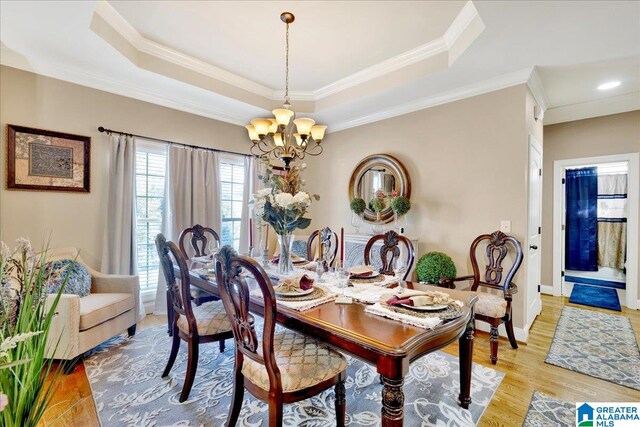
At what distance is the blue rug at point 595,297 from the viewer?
4172 mm

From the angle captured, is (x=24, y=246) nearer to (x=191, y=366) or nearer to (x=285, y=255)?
(x=191, y=366)

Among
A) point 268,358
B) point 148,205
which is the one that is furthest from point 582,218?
point 148,205

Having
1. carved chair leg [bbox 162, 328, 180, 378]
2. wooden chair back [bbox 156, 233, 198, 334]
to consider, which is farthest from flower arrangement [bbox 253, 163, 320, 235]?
carved chair leg [bbox 162, 328, 180, 378]

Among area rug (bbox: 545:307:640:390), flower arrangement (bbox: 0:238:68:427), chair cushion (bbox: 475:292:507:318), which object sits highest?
flower arrangement (bbox: 0:238:68:427)

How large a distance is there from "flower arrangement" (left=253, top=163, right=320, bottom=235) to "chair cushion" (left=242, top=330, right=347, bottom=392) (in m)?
0.83

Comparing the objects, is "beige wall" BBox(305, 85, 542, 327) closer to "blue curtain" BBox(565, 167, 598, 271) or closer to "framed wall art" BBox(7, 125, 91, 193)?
"blue curtain" BBox(565, 167, 598, 271)

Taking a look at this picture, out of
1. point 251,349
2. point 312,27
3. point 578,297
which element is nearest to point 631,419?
point 251,349

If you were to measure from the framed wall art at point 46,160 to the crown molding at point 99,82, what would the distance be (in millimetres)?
570

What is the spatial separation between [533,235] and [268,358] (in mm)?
3344

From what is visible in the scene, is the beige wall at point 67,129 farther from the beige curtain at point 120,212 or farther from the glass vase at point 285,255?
the glass vase at point 285,255

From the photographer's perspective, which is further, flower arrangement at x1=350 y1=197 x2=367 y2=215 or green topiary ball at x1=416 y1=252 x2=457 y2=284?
flower arrangement at x1=350 y1=197 x2=367 y2=215

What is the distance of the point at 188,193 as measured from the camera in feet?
12.6

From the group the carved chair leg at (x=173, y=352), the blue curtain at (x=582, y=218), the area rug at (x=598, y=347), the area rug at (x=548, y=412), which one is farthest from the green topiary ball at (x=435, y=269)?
the blue curtain at (x=582, y=218)

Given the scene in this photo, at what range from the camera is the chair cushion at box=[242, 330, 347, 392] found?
1.47 metres
